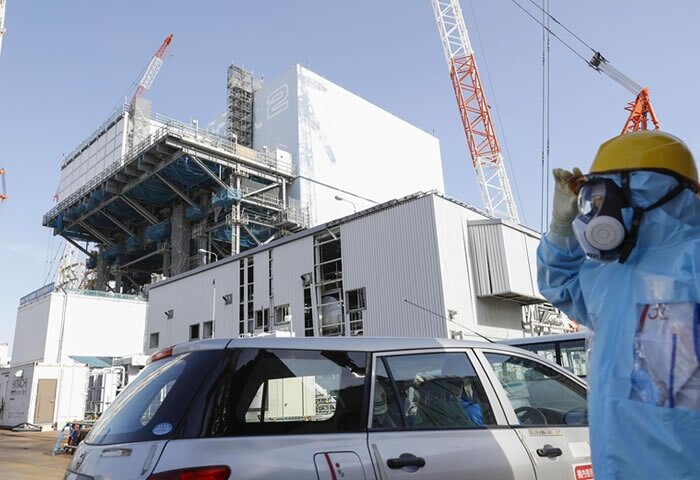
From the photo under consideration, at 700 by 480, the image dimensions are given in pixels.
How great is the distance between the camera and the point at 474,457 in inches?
112

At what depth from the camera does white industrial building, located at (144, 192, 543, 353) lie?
17.7 meters

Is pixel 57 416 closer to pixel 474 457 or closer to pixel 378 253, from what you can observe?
pixel 378 253

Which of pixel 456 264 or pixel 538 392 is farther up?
pixel 456 264

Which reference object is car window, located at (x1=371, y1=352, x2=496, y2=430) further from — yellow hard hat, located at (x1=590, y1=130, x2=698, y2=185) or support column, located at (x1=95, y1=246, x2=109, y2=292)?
support column, located at (x1=95, y1=246, x2=109, y2=292)

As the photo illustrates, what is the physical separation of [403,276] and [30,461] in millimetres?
11919

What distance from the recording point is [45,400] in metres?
26.4

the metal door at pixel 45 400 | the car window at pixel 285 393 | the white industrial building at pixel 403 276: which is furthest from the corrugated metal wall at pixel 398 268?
the metal door at pixel 45 400

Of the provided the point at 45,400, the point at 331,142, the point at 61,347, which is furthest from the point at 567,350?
the point at 331,142

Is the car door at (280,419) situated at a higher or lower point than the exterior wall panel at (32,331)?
lower

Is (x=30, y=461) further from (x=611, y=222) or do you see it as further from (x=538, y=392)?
(x=611, y=222)

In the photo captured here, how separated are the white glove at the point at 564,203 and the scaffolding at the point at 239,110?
48575mm

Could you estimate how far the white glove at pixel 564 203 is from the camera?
7.61 ft

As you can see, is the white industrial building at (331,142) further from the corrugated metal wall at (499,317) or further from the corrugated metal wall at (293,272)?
the corrugated metal wall at (499,317)

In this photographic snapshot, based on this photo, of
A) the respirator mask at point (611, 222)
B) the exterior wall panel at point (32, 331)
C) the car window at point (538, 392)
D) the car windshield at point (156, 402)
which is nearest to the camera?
the respirator mask at point (611, 222)
